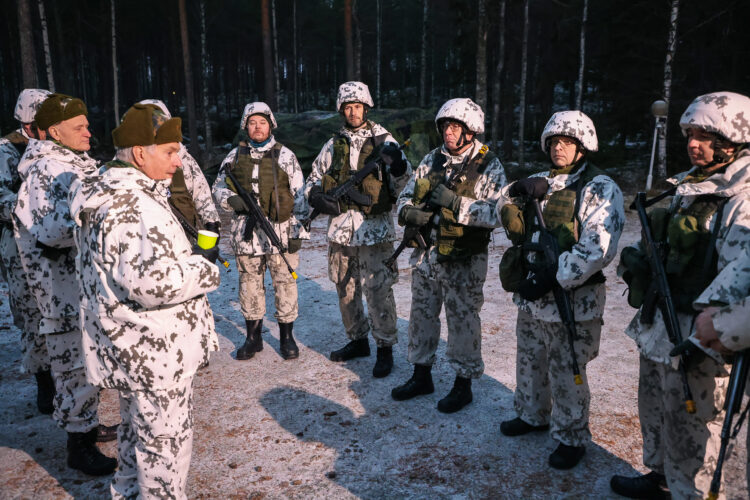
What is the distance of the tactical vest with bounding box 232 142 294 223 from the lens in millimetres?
5574

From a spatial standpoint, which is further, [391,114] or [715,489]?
[391,114]

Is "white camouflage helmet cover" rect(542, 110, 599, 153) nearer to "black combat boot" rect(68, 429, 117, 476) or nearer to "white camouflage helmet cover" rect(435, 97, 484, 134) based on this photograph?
"white camouflage helmet cover" rect(435, 97, 484, 134)

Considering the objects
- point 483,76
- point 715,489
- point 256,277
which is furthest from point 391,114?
point 715,489

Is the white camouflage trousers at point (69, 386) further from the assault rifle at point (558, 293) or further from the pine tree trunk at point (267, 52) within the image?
the pine tree trunk at point (267, 52)

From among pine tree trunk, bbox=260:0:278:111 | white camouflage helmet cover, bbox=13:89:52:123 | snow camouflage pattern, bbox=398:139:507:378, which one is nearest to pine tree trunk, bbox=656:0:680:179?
snow camouflage pattern, bbox=398:139:507:378

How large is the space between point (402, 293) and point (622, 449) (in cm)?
411

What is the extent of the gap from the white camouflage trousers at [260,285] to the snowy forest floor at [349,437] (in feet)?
1.57

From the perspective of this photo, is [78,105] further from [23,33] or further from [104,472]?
[23,33]

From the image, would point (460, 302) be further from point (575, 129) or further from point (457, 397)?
point (575, 129)

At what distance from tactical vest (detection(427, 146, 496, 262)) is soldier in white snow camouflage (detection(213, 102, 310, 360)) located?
188cm

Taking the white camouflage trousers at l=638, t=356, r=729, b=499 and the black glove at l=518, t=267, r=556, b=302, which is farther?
the black glove at l=518, t=267, r=556, b=302

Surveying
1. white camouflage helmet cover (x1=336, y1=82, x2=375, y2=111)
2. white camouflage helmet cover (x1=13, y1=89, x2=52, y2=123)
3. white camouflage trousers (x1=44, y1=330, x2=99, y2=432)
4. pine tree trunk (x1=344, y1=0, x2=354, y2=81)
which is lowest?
white camouflage trousers (x1=44, y1=330, x2=99, y2=432)

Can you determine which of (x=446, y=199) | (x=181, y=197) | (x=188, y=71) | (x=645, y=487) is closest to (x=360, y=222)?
(x=446, y=199)

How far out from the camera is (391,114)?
1980 centimetres
